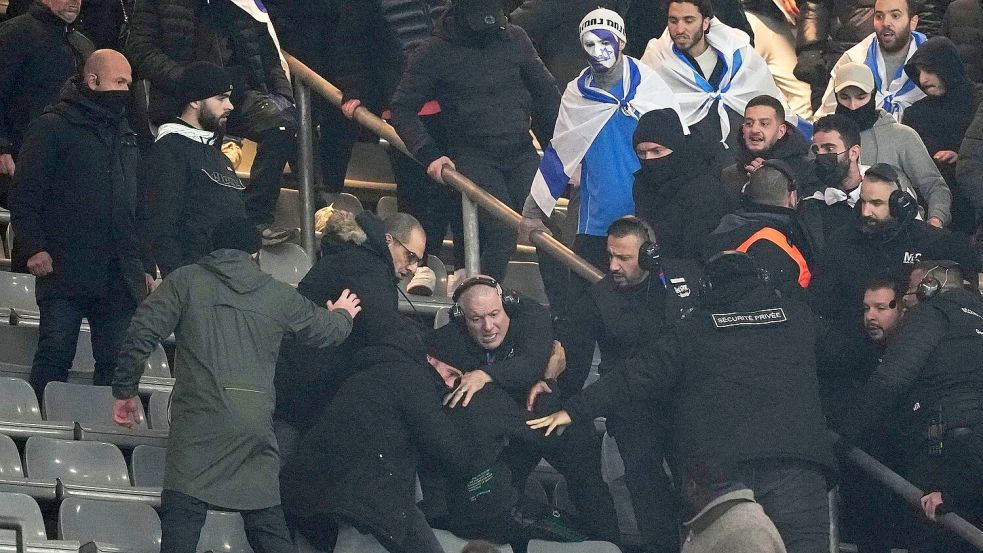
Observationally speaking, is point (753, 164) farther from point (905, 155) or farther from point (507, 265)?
point (507, 265)

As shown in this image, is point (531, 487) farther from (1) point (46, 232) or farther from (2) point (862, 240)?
(1) point (46, 232)

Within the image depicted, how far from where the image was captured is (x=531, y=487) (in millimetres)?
8406

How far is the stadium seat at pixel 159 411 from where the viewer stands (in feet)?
27.6

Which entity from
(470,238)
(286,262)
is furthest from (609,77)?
(286,262)

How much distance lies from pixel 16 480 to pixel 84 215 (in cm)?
132

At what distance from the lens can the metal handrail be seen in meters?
8.70

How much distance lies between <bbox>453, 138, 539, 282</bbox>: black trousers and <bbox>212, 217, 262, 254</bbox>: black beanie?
7.12 ft

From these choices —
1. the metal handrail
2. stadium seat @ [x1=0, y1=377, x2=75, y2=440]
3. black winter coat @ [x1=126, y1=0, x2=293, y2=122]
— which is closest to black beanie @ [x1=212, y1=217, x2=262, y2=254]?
stadium seat @ [x1=0, y1=377, x2=75, y2=440]

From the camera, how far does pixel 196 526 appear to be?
6.95 m

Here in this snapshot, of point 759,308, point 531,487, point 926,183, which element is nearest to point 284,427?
point 531,487

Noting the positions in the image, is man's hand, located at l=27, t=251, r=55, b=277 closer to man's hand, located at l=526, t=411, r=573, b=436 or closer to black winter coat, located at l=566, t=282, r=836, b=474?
man's hand, located at l=526, t=411, r=573, b=436

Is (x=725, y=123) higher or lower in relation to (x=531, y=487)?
higher

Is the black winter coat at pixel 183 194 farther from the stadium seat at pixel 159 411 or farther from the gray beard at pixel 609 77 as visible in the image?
the gray beard at pixel 609 77

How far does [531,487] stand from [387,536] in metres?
1.26
